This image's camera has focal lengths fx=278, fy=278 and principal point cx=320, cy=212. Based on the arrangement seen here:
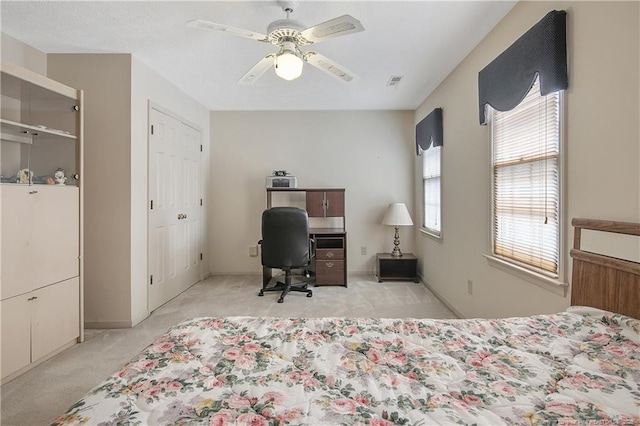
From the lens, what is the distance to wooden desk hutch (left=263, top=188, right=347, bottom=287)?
384 cm

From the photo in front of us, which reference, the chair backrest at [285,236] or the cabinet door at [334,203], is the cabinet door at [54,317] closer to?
the chair backrest at [285,236]

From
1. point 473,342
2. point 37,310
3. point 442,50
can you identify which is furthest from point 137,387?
point 442,50

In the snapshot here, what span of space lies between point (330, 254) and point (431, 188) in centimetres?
164

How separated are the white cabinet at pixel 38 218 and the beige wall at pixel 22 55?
595 mm

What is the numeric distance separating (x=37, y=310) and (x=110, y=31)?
2.22 meters

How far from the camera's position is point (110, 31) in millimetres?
2256

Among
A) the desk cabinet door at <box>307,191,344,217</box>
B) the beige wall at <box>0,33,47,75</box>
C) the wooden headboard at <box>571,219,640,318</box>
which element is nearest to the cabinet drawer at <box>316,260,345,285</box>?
the desk cabinet door at <box>307,191,344,217</box>

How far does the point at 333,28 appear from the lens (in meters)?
1.64

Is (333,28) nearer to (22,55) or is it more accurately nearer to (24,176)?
(24,176)

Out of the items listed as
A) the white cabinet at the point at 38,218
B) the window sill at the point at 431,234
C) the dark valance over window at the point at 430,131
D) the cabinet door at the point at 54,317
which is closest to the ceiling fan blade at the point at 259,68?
the white cabinet at the point at 38,218

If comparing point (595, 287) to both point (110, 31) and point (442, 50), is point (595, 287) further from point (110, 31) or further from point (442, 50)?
point (110, 31)

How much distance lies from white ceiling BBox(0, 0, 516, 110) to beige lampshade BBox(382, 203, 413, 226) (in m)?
1.59

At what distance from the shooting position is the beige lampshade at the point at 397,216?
3969 millimetres

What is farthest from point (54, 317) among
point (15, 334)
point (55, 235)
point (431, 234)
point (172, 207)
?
point (431, 234)
